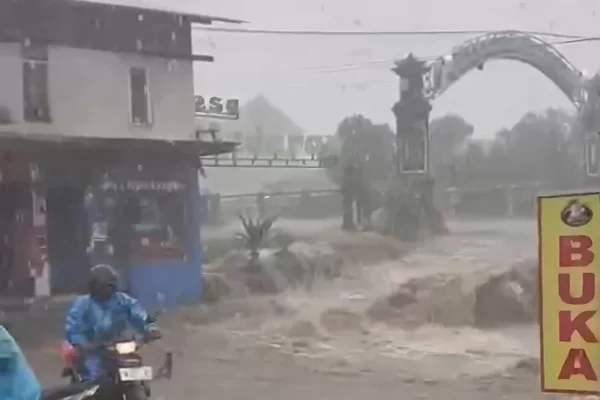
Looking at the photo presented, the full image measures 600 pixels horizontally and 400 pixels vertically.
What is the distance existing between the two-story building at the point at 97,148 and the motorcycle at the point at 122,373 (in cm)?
288

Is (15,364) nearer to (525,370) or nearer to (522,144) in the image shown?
(525,370)

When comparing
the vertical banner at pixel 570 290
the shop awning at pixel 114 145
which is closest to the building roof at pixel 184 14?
the shop awning at pixel 114 145

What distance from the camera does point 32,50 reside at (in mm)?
6367

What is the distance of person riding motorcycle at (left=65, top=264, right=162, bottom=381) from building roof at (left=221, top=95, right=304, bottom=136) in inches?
98.4

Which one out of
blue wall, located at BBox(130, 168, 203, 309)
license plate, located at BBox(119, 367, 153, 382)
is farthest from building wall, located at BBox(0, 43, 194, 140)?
license plate, located at BBox(119, 367, 153, 382)

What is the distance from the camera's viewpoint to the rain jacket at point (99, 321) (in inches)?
136

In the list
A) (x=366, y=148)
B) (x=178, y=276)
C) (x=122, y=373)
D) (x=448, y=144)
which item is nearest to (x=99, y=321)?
(x=122, y=373)

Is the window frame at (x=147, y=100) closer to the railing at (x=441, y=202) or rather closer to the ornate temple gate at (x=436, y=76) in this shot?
the railing at (x=441, y=202)

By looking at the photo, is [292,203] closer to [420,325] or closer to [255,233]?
[255,233]

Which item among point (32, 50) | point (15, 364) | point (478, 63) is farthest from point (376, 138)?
point (15, 364)

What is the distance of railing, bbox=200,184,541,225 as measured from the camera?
5.64 meters

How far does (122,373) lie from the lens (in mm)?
3182

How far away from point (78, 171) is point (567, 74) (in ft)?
9.64

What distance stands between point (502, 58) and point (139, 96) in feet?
7.51
